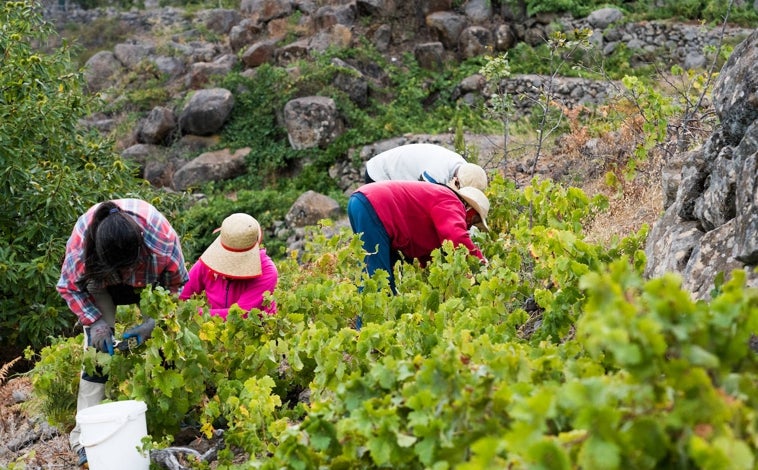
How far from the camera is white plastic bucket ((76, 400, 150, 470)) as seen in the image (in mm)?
3090

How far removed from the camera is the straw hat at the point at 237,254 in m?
4.28

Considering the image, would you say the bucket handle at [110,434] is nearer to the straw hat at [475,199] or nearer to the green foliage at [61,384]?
the green foliage at [61,384]

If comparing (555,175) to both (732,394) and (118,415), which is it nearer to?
(118,415)

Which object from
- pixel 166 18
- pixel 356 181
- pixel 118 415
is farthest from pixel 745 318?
pixel 166 18

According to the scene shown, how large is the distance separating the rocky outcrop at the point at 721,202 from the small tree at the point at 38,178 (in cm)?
470

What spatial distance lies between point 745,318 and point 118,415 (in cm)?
238

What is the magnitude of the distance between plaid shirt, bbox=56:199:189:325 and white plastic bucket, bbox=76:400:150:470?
24.3 inches

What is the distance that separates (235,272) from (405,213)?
3.43 feet

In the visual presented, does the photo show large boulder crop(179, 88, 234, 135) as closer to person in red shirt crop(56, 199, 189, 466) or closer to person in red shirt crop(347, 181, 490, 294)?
person in red shirt crop(347, 181, 490, 294)

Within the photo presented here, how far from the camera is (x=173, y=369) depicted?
3.46 metres

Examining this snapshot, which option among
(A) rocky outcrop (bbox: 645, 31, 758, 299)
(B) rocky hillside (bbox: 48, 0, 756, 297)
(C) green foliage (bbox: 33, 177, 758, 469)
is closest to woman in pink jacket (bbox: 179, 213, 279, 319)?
(C) green foliage (bbox: 33, 177, 758, 469)

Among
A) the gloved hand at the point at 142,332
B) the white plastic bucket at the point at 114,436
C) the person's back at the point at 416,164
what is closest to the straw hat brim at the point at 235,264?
the gloved hand at the point at 142,332

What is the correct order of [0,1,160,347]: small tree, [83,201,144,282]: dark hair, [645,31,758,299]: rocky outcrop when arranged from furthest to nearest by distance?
[0,1,160,347]: small tree, [83,201,144,282]: dark hair, [645,31,758,299]: rocky outcrop

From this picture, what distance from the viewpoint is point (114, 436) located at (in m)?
3.11
